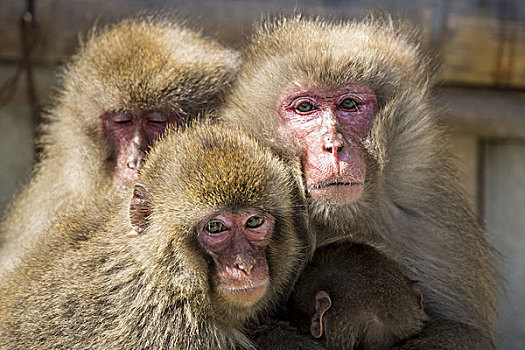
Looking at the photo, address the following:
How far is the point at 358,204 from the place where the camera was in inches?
141

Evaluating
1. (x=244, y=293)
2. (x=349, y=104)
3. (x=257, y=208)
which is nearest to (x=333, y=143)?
(x=349, y=104)

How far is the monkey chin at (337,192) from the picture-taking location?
11.3 ft

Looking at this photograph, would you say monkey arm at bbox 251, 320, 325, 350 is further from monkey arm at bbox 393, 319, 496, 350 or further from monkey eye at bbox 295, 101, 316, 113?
monkey eye at bbox 295, 101, 316, 113

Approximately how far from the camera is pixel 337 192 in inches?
135

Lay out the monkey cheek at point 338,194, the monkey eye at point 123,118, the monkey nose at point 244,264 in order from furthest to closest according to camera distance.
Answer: the monkey eye at point 123,118 < the monkey cheek at point 338,194 < the monkey nose at point 244,264

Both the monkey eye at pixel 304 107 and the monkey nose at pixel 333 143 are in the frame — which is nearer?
the monkey nose at pixel 333 143

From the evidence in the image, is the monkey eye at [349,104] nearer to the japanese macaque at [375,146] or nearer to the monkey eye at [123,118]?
the japanese macaque at [375,146]

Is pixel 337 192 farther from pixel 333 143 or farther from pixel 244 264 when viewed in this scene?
pixel 244 264

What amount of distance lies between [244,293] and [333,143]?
28.3 inches

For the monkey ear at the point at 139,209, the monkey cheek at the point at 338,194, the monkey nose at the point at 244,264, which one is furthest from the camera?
the monkey cheek at the point at 338,194

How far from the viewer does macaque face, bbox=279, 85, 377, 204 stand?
344 cm

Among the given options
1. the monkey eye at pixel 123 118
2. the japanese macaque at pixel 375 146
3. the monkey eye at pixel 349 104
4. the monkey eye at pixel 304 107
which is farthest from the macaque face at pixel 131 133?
the monkey eye at pixel 349 104

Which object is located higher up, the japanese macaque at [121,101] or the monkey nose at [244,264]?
the japanese macaque at [121,101]

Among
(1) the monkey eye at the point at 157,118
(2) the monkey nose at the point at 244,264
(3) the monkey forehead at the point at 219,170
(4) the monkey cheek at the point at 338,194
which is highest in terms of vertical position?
(1) the monkey eye at the point at 157,118
